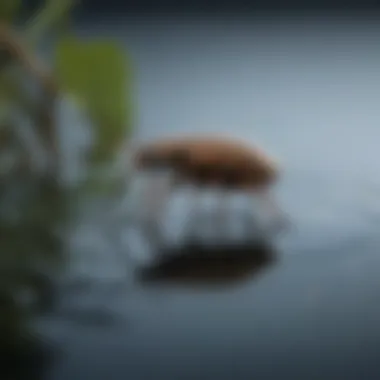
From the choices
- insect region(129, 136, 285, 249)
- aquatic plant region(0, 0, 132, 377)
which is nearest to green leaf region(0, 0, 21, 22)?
aquatic plant region(0, 0, 132, 377)

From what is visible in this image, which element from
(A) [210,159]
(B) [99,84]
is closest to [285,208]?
(A) [210,159]

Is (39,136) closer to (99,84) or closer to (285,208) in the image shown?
(99,84)

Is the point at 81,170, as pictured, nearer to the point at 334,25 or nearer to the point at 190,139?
the point at 190,139

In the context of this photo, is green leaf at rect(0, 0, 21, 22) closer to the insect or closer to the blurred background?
the blurred background

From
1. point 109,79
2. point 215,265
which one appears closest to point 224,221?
point 215,265

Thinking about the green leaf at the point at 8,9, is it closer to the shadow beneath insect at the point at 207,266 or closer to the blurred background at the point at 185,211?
the blurred background at the point at 185,211

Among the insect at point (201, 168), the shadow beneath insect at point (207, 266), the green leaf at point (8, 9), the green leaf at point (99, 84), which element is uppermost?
the green leaf at point (8, 9)

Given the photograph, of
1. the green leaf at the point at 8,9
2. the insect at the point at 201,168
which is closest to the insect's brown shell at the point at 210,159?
the insect at the point at 201,168

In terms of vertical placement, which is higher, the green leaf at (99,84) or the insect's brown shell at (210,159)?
the green leaf at (99,84)
